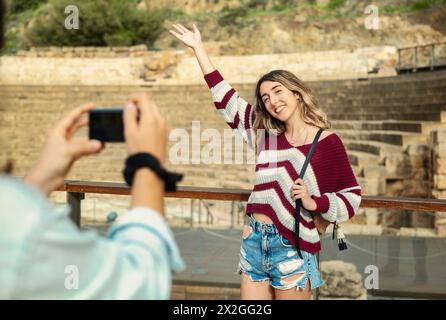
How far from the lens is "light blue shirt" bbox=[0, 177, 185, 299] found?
78 cm

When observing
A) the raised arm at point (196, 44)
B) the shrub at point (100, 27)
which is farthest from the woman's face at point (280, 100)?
the shrub at point (100, 27)

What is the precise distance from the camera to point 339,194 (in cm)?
240

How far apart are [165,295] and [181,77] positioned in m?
20.3

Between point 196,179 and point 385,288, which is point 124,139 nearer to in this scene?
point 385,288

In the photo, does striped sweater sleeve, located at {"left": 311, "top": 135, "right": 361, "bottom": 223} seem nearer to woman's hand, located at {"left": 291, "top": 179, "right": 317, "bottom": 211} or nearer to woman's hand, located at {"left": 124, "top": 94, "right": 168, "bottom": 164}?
woman's hand, located at {"left": 291, "top": 179, "right": 317, "bottom": 211}

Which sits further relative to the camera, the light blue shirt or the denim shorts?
the denim shorts

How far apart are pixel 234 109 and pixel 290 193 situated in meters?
0.56

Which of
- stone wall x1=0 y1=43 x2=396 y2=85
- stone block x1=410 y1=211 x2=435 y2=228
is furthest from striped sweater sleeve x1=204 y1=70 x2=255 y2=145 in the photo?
stone wall x1=0 y1=43 x2=396 y2=85

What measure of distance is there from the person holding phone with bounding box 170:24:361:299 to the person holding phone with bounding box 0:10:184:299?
4.27 ft

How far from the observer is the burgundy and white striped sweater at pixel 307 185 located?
2373 mm

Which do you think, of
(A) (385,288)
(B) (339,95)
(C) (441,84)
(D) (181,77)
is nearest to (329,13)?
(D) (181,77)

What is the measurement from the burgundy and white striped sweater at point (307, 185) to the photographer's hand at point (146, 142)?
130cm

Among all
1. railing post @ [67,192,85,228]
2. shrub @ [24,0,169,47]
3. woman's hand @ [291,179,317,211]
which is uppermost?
shrub @ [24,0,169,47]

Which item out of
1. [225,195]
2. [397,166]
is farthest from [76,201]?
[397,166]
